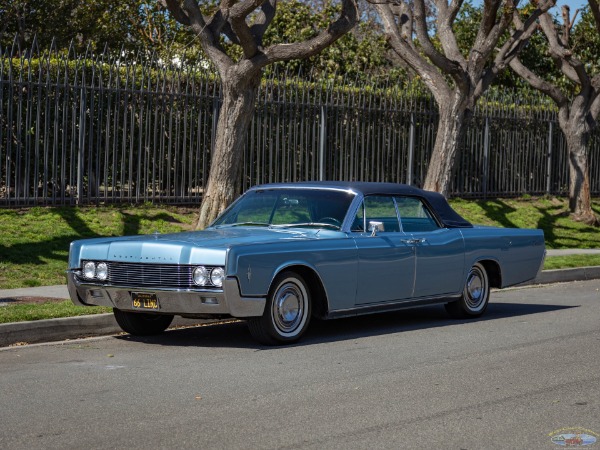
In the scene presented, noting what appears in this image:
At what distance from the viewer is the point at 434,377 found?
815 centimetres

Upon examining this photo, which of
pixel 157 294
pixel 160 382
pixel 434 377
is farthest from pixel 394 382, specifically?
pixel 157 294

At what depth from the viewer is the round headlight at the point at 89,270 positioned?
9711 millimetres

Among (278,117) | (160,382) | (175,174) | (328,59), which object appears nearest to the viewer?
(160,382)

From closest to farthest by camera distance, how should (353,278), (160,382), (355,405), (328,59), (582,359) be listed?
(355,405) → (160,382) → (582,359) → (353,278) → (328,59)

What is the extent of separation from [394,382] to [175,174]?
1171 cm

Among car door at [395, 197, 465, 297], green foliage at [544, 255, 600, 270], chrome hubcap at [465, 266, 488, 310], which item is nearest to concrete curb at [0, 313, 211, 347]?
car door at [395, 197, 465, 297]

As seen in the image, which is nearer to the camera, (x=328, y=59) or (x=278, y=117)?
(x=278, y=117)

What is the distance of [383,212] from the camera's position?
1090cm

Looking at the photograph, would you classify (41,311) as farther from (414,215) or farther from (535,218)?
(535,218)

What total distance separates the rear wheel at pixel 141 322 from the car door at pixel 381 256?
2.00 m

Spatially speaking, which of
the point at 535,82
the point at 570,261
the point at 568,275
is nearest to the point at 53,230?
the point at 568,275

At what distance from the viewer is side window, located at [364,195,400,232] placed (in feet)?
35.0

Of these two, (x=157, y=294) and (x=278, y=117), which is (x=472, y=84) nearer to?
(x=278, y=117)

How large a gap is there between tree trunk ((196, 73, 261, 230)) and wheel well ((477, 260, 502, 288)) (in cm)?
583
